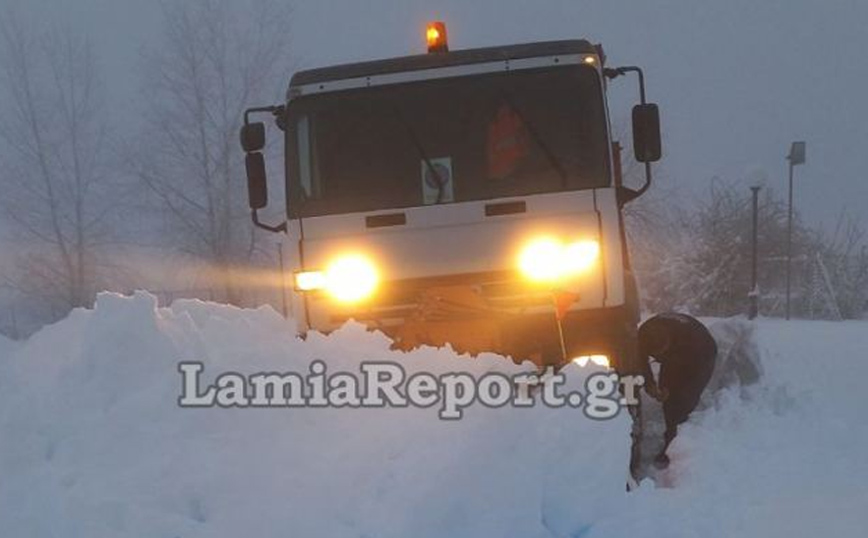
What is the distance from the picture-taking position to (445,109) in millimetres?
5941

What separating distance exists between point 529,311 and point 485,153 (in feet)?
3.84

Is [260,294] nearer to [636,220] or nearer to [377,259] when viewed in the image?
[636,220]

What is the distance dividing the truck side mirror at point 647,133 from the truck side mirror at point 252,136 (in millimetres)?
2920

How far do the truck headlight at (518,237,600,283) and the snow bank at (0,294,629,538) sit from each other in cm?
100

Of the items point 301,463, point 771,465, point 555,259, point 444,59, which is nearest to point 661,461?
point 771,465

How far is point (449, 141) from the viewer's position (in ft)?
19.4

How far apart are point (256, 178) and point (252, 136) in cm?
35

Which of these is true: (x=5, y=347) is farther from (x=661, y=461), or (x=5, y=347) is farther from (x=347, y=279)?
(x=661, y=461)

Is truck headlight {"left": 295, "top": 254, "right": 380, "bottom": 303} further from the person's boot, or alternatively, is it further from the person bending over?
the person bending over

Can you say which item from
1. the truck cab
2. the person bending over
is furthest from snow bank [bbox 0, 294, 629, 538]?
the person bending over

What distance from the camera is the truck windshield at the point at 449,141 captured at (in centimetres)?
582

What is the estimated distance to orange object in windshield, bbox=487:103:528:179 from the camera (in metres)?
5.84

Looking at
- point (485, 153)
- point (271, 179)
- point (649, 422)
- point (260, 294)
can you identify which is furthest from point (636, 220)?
point (485, 153)

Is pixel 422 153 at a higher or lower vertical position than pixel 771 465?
higher
